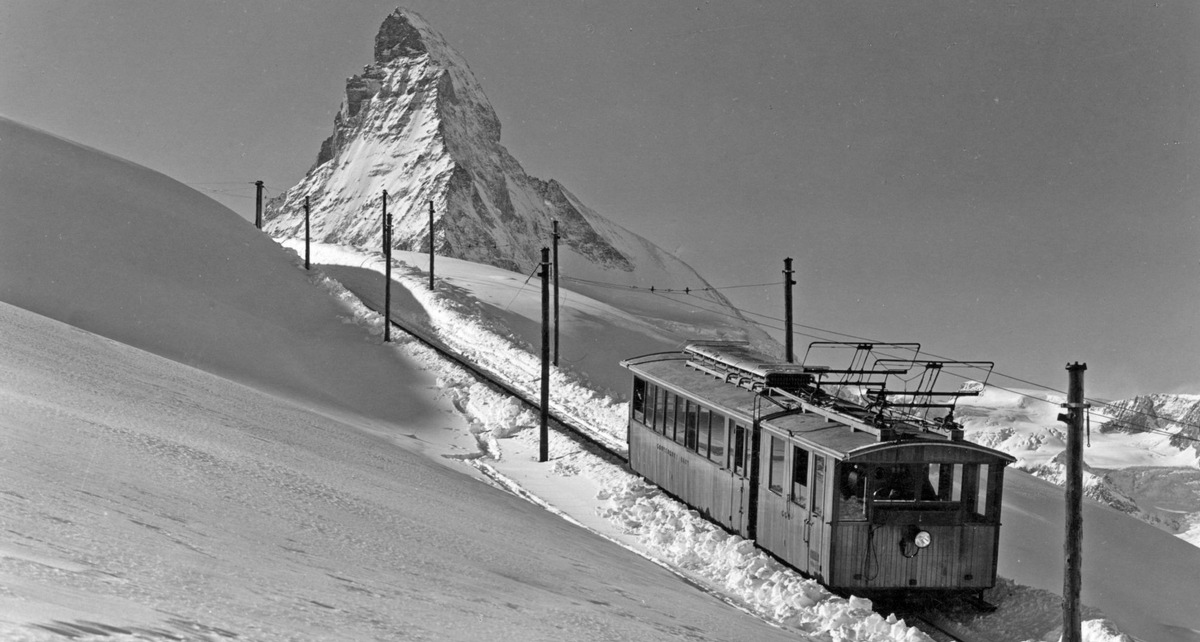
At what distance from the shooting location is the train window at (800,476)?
15.1 meters

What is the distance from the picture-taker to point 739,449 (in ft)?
57.1

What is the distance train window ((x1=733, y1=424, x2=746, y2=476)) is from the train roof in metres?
0.27

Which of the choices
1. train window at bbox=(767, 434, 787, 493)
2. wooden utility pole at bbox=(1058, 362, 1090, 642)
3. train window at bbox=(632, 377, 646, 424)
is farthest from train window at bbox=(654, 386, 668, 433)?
wooden utility pole at bbox=(1058, 362, 1090, 642)

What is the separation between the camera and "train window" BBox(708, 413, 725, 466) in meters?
18.0

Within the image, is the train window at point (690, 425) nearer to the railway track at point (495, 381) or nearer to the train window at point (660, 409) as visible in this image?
the train window at point (660, 409)

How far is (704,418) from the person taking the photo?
62.4 ft

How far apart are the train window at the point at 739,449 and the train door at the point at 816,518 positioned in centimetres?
238

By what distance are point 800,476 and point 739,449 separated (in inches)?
84.4

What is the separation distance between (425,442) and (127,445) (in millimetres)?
17553

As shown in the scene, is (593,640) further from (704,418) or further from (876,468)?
(704,418)

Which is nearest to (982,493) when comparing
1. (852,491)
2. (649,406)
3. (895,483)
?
(895,483)

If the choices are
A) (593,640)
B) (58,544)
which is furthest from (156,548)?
(593,640)

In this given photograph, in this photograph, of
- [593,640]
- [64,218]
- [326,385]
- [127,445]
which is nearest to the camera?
[593,640]

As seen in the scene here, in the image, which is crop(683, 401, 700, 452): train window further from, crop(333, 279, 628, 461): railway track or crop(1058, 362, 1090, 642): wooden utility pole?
crop(1058, 362, 1090, 642): wooden utility pole
